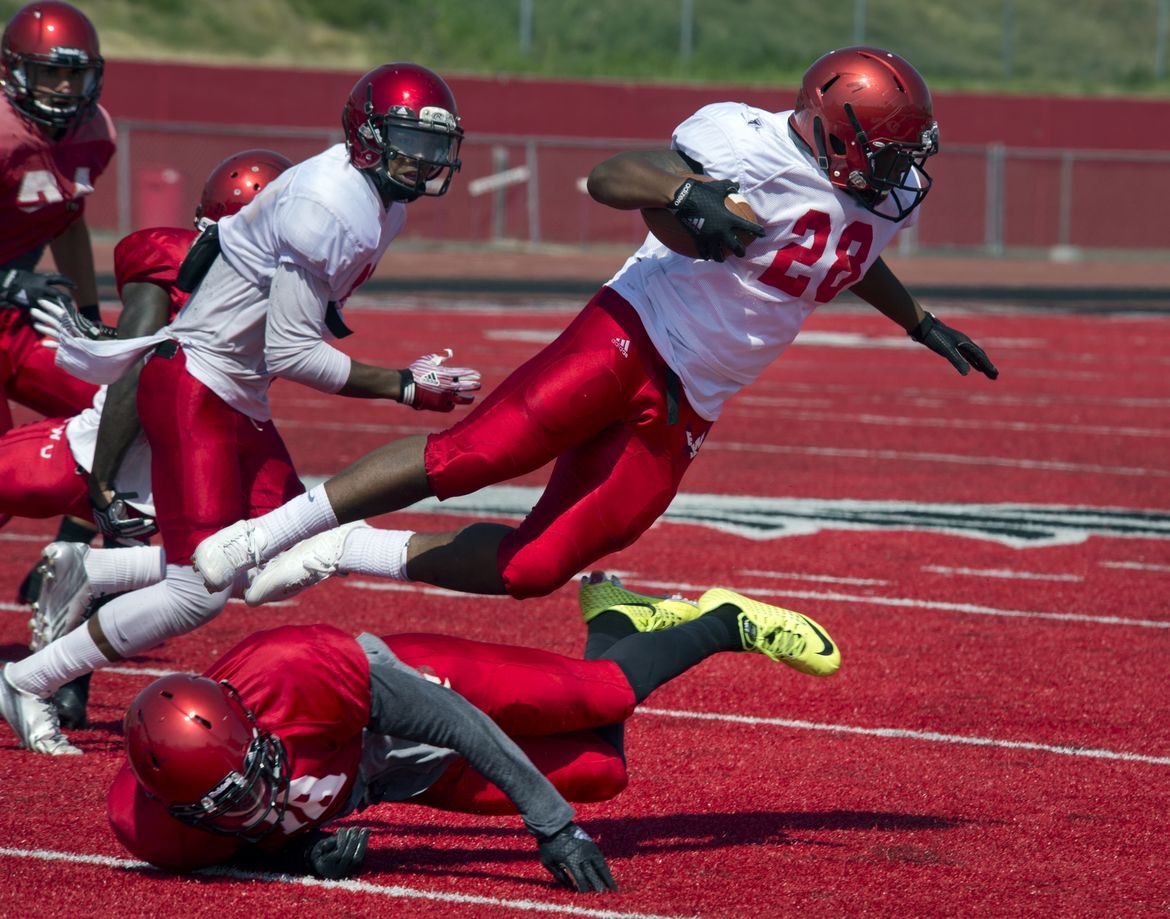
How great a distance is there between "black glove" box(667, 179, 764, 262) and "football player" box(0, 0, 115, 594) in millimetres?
2567

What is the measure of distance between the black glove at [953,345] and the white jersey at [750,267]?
51 cm

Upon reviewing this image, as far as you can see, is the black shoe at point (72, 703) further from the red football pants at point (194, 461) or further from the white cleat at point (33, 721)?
the red football pants at point (194, 461)

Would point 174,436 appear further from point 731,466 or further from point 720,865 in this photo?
point 731,466

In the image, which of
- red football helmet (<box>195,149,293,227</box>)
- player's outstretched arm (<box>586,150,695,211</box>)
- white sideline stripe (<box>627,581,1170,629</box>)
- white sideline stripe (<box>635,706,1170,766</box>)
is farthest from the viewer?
white sideline stripe (<box>627,581,1170,629</box>)

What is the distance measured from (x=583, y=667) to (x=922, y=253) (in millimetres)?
26596

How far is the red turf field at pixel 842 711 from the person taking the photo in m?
4.01

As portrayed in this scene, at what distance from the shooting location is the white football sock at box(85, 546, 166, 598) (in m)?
5.41

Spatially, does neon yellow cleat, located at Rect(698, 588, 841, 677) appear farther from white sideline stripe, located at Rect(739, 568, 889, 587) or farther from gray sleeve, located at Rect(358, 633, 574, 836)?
white sideline stripe, located at Rect(739, 568, 889, 587)

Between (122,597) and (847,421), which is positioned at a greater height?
(122,597)

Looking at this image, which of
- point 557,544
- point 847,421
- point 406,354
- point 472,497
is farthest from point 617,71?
point 557,544

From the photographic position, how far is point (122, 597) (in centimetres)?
505

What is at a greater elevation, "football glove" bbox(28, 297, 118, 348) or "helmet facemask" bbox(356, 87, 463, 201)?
"helmet facemask" bbox(356, 87, 463, 201)

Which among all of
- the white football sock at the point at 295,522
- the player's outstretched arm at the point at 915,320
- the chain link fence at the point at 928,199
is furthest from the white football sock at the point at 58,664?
the chain link fence at the point at 928,199

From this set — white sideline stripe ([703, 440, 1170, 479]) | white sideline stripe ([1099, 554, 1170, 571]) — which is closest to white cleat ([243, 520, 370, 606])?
white sideline stripe ([1099, 554, 1170, 571])
